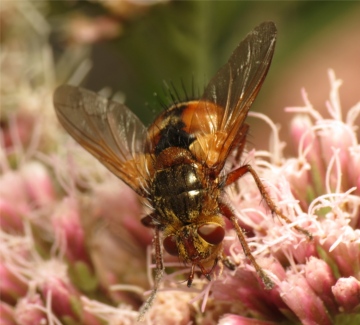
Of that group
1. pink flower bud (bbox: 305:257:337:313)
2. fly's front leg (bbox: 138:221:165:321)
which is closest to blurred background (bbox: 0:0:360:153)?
fly's front leg (bbox: 138:221:165:321)

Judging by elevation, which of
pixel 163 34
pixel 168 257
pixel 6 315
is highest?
pixel 163 34

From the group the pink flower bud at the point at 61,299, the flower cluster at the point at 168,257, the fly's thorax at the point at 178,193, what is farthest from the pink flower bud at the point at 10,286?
the fly's thorax at the point at 178,193

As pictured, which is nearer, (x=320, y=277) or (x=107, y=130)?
(x=320, y=277)

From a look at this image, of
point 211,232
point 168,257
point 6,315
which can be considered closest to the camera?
point 211,232

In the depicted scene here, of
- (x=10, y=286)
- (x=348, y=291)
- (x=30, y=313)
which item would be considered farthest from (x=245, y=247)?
(x=10, y=286)

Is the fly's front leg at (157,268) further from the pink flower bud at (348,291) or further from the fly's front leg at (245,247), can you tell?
the pink flower bud at (348,291)

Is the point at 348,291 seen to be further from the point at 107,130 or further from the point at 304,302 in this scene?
the point at 107,130

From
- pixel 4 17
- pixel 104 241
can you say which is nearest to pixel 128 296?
pixel 104 241

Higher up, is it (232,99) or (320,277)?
(232,99)
